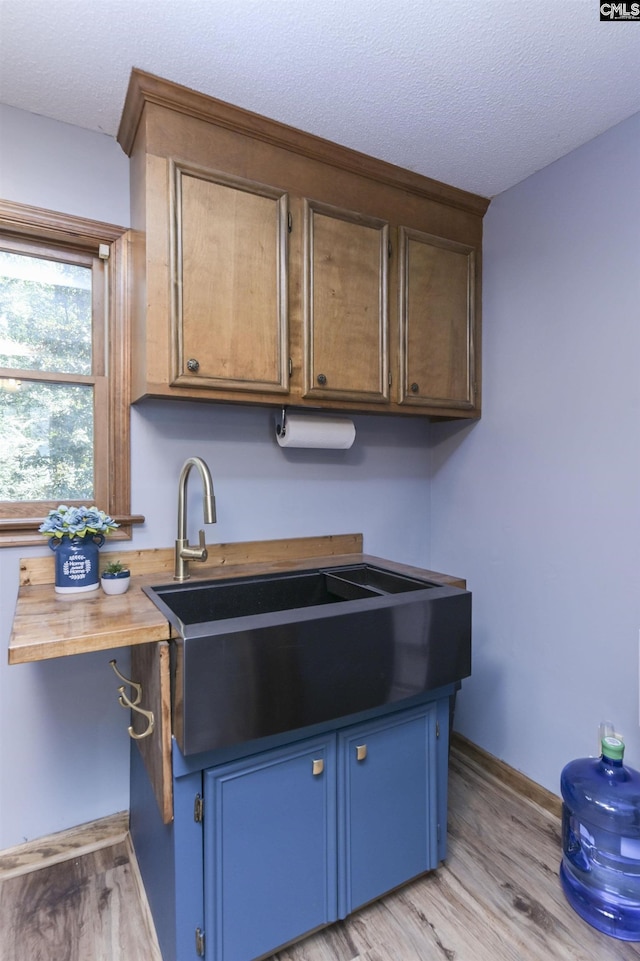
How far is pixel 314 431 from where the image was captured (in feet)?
6.11

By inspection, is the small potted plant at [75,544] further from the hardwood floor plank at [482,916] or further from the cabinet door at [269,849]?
the hardwood floor plank at [482,916]

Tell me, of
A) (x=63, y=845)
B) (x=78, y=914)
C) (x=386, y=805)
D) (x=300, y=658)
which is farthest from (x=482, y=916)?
(x=63, y=845)

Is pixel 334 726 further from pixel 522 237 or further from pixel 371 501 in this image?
pixel 522 237

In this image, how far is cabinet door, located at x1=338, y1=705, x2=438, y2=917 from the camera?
4.38ft

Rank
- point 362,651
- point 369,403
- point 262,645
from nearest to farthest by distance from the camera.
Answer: point 262,645 < point 362,651 < point 369,403

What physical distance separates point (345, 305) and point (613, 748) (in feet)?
5.36

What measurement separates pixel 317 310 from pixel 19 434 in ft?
3.49

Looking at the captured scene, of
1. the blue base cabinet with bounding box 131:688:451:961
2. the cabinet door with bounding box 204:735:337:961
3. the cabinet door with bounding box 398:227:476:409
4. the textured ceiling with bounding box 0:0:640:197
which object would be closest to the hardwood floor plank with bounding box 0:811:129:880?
the blue base cabinet with bounding box 131:688:451:961

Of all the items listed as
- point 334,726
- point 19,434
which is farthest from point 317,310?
point 334,726

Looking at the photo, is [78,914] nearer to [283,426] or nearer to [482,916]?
[482,916]

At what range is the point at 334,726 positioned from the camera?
4.27 feet
